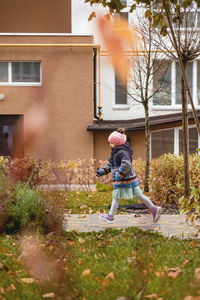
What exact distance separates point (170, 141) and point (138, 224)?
9.72 metres

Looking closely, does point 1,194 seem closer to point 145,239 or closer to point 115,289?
point 145,239

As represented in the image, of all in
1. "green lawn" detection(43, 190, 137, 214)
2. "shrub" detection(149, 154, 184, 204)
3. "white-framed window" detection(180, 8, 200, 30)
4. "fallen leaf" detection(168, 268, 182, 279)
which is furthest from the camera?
"shrub" detection(149, 154, 184, 204)

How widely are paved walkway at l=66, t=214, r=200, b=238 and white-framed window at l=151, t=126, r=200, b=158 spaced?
8.75m

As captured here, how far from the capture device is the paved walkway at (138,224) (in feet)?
17.0

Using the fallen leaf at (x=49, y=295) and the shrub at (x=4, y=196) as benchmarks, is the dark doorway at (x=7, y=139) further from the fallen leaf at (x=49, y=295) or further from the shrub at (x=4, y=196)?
the fallen leaf at (x=49, y=295)

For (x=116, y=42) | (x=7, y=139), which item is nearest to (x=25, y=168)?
(x=7, y=139)

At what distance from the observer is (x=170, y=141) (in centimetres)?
1506

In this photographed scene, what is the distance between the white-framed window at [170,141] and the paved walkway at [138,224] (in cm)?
875

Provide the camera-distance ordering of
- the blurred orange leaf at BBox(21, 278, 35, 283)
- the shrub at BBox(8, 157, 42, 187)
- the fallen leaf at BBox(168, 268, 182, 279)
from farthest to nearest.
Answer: the shrub at BBox(8, 157, 42, 187)
the fallen leaf at BBox(168, 268, 182, 279)
the blurred orange leaf at BBox(21, 278, 35, 283)

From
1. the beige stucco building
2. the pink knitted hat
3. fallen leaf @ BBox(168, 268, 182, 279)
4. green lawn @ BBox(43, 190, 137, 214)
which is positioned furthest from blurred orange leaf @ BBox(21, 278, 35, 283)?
the beige stucco building

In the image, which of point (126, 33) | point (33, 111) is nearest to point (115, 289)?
point (33, 111)

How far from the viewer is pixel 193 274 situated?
9.63ft

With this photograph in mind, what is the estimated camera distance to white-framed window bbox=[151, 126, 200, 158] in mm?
14961

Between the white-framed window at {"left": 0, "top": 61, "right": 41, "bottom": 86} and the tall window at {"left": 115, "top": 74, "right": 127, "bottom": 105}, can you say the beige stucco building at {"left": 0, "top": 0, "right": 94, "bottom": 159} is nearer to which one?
the white-framed window at {"left": 0, "top": 61, "right": 41, "bottom": 86}
